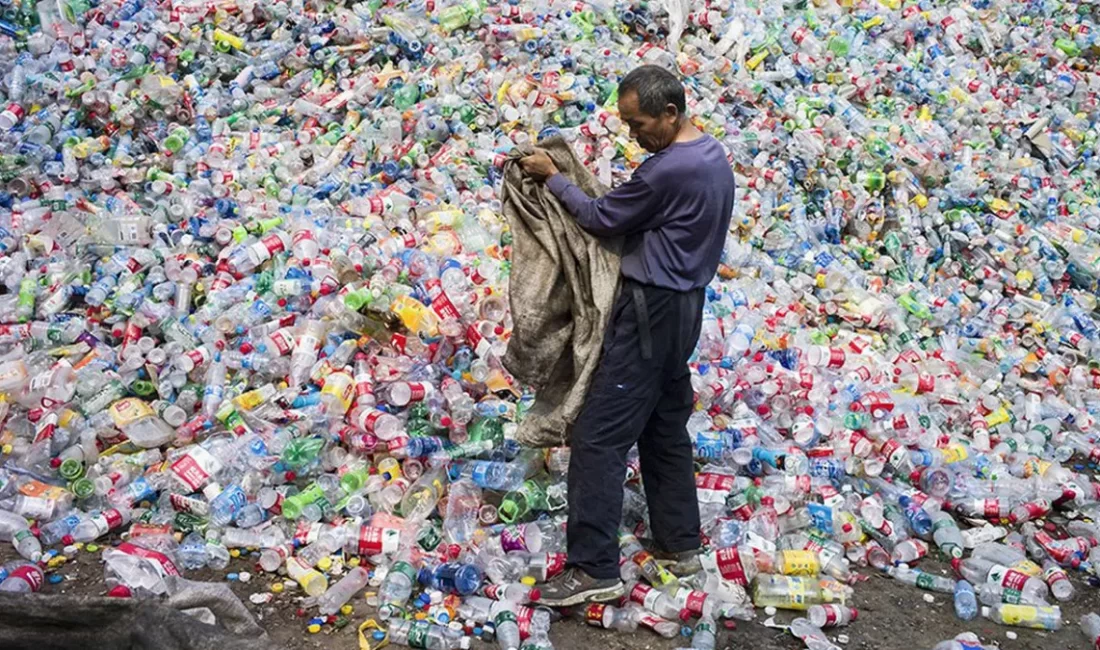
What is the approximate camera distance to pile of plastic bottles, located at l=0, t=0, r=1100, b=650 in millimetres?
4117

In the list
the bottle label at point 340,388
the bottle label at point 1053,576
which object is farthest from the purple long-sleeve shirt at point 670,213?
the bottle label at point 1053,576

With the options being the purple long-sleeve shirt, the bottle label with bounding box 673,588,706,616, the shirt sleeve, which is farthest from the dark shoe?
the shirt sleeve

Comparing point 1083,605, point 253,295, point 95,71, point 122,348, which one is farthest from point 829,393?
point 95,71

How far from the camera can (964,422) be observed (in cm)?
541

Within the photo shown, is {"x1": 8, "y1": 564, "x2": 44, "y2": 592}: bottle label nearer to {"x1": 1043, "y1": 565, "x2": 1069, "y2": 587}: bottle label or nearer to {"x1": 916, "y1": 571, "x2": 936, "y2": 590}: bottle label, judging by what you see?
{"x1": 916, "y1": 571, "x2": 936, "y2": 590}: bottle label

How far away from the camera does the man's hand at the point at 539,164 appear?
372 centimetres

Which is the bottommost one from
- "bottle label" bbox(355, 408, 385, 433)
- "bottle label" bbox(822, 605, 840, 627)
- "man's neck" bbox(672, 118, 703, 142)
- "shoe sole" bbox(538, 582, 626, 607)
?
"bottle label" bbox(822, 605, 840, 627)

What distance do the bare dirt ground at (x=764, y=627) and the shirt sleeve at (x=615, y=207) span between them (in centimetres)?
144

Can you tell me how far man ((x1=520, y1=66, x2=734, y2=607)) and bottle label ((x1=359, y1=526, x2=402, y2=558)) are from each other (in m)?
0.65

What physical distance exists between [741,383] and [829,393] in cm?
51

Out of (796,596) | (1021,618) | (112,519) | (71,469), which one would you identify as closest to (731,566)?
(796,596)

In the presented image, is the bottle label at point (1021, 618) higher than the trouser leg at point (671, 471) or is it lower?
lower

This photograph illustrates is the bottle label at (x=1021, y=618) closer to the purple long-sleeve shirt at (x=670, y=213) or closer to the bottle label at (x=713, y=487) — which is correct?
the bottle label at (x=713, y=487)

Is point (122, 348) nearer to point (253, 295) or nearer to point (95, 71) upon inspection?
point (253, 295)
